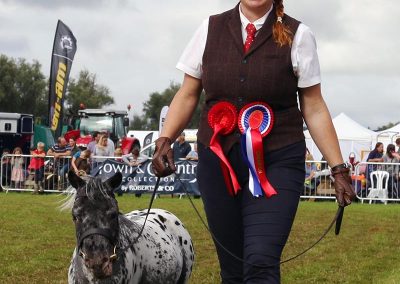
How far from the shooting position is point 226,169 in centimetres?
468

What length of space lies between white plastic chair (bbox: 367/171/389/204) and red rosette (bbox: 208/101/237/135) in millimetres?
17996

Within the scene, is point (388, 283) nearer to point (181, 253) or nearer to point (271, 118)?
point (181, 253)

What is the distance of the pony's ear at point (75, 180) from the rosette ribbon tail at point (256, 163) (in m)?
1.00

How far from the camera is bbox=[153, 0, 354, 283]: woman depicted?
4.61 meters

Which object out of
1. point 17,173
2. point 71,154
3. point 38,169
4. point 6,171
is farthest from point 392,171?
point 6,171

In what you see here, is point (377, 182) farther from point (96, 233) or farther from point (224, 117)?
point (96, 233)

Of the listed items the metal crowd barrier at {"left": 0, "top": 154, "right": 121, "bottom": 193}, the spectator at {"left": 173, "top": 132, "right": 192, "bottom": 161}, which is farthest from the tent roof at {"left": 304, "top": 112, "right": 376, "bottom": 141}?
the metal crowd barrier at {"left": 0, "top": 154, "right": 121, "bottom": 193}

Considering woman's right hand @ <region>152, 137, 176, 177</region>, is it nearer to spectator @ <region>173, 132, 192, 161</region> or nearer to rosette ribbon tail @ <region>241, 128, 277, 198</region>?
rosette ribbon tail @ <region>241, 128, 277, 198</region>

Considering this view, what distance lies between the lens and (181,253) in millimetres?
6414

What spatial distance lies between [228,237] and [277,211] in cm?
38

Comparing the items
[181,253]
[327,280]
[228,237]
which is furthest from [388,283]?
[228,237]

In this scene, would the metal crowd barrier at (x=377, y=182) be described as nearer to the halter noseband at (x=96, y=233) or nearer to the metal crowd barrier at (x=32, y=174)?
the metal crowd barrier at (x=32, y=174)

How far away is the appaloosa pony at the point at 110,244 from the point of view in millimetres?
4689

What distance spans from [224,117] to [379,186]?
18276 millimetres
